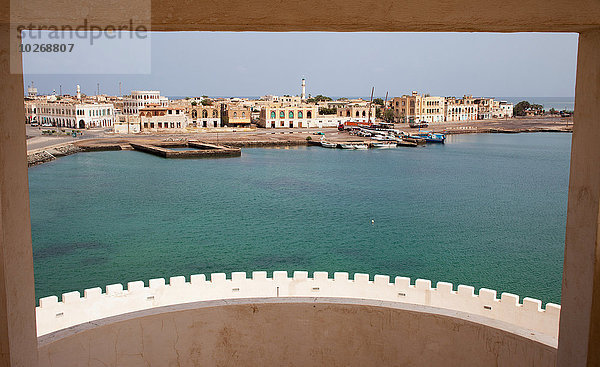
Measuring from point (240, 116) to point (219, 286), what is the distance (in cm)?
3594

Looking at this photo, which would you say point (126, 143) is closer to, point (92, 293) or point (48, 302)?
point (92, 293)

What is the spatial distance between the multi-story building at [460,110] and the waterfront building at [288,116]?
12379 millimetres

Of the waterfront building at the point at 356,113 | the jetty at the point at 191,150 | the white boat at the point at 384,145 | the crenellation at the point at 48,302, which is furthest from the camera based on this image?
the waterfront building at the point at 356,113

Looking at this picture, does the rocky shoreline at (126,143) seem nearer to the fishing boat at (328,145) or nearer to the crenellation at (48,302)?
the fishing boat at (328,145)

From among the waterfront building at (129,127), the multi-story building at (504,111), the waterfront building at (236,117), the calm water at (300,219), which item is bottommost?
the calm water at (300,219)

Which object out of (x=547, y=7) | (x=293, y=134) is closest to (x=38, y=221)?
(x=547, y=7)

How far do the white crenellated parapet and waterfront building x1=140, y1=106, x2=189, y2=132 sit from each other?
3166cm

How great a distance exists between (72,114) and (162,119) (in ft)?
17.1

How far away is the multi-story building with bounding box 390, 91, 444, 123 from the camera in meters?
43.8

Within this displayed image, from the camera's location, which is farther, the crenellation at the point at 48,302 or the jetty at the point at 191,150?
the jetty at the point at 191,150

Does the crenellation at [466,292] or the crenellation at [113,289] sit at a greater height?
the crenellation at [466,292]

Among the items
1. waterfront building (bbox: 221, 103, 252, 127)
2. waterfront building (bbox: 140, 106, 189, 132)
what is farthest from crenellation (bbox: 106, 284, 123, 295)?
waterfront building (bbox: 221, 103, 252, 127)

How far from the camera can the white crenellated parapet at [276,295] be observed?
4566 millimetres

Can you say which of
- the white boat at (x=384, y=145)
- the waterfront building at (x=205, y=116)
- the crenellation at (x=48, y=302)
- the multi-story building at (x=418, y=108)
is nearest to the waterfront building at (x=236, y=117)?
the waterfront building at (x=205, y=116)
